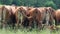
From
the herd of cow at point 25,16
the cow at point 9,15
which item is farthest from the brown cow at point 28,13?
the cow at point 9,15

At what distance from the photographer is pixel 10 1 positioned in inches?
1029

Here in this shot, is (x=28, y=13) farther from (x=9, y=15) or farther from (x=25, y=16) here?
(x=9, y=15)

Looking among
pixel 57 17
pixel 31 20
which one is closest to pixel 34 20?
pixel 31 20

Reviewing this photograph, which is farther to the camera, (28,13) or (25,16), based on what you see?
(28,13)

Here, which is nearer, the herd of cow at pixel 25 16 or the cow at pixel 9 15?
the herd of cow at pixel 25 16

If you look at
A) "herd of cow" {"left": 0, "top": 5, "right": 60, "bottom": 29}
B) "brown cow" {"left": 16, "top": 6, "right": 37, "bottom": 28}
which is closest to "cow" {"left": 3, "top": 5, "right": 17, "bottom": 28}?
"herd of cow" {"left": 0, "top": 5, "right": 60, "bottom": 29}

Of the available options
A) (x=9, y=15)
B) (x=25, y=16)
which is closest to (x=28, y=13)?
(x=25, y=16)

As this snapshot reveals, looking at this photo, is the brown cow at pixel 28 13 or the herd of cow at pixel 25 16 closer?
the herd of cow at pixel 25 16

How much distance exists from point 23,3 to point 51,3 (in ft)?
9.92

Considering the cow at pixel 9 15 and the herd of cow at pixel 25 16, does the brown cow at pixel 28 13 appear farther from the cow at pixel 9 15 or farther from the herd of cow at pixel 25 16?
the cow at pixel 9 15

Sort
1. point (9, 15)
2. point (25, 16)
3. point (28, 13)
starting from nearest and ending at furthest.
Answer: point (25, 16), point (9, 15), point (28, 13)

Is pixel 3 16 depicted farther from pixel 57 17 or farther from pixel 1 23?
pixel 57 17

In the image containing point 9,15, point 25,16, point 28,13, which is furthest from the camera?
point 28,13

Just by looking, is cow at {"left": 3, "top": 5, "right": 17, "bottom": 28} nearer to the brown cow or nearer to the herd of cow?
the herd of cow
